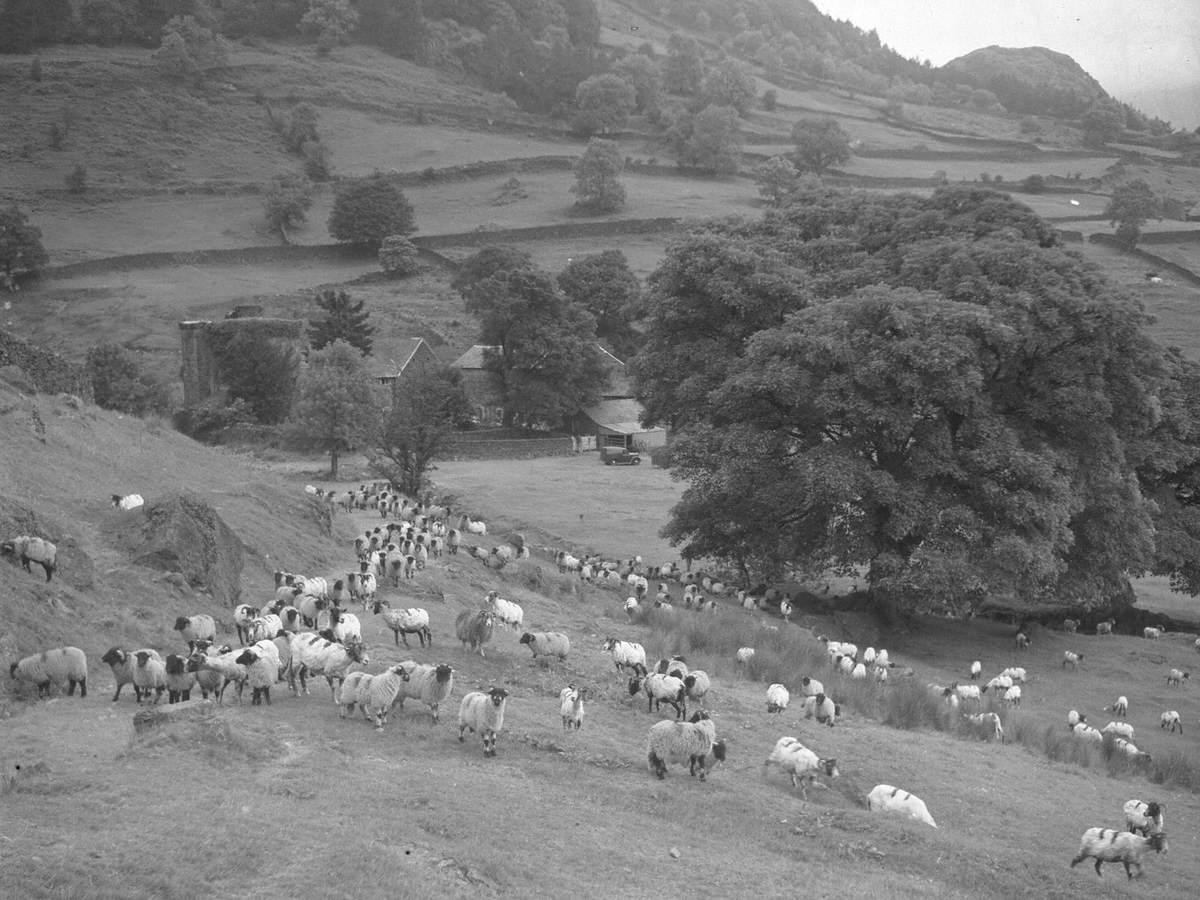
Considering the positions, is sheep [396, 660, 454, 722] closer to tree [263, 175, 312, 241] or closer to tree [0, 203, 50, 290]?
tree [0, 203, 50, 290]

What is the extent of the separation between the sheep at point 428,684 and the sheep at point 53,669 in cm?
380

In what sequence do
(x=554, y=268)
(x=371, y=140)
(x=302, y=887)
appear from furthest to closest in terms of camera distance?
(x=371, y=140) → (x=554, y=268) → (x=302, y=887)

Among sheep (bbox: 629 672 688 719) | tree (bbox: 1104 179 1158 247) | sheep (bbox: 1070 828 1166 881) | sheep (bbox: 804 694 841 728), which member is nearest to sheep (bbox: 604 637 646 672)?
sheep (bbox: 629 672 688 719)

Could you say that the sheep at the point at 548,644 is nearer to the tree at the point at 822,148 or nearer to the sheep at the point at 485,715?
the sheep at the point at 485,715

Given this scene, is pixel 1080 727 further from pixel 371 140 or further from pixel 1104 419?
pixel 371 140

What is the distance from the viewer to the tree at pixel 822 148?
4924 inches

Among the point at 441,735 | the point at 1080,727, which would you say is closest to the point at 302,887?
the point at 441,735

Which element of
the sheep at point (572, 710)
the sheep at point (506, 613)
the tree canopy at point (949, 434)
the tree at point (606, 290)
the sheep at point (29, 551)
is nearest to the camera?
the sheep at point (572, 710)

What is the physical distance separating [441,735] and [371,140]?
12470 centimetres

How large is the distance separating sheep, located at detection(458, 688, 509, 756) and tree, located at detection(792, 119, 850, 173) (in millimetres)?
116753

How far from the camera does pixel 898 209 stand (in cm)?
4050

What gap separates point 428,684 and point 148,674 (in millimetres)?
3320

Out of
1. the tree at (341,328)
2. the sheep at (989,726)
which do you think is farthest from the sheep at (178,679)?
the tree at (341,328)

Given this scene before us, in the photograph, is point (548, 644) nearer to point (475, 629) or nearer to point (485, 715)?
point (475, 629)
